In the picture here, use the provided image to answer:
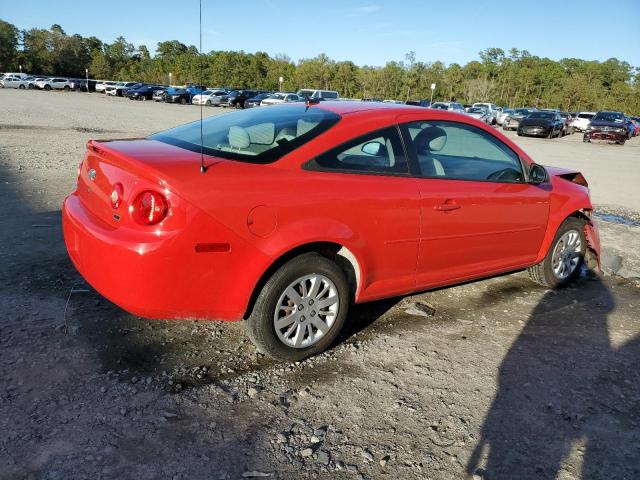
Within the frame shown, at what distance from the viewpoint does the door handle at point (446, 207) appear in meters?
3.71

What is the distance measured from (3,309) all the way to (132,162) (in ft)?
5.62

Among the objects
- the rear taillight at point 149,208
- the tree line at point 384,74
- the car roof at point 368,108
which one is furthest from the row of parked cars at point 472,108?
the tree line at point 384,74

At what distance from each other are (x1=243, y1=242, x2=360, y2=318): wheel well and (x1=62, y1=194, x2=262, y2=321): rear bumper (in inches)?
5.2

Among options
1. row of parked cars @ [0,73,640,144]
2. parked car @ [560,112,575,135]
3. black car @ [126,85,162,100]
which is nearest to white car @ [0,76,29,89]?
row of parked cars @ [0,73,640,144]

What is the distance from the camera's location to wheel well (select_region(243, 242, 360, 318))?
3.11m

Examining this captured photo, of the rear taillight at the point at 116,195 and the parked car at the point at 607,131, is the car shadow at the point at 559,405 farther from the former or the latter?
the parked car at the point at 607,131

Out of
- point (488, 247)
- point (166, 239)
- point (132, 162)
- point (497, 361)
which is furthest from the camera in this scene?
point (488, 247)

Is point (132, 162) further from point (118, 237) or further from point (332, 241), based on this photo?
point (332, 241)

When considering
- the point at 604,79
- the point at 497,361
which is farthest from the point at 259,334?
the point at 604,79

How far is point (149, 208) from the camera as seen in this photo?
9.05 feet

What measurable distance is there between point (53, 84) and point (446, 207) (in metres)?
68.5

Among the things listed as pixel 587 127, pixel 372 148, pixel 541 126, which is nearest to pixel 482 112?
pixel 541 126

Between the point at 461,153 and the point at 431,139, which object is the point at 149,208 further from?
the point at 461,153

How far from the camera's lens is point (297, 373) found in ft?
10.6
